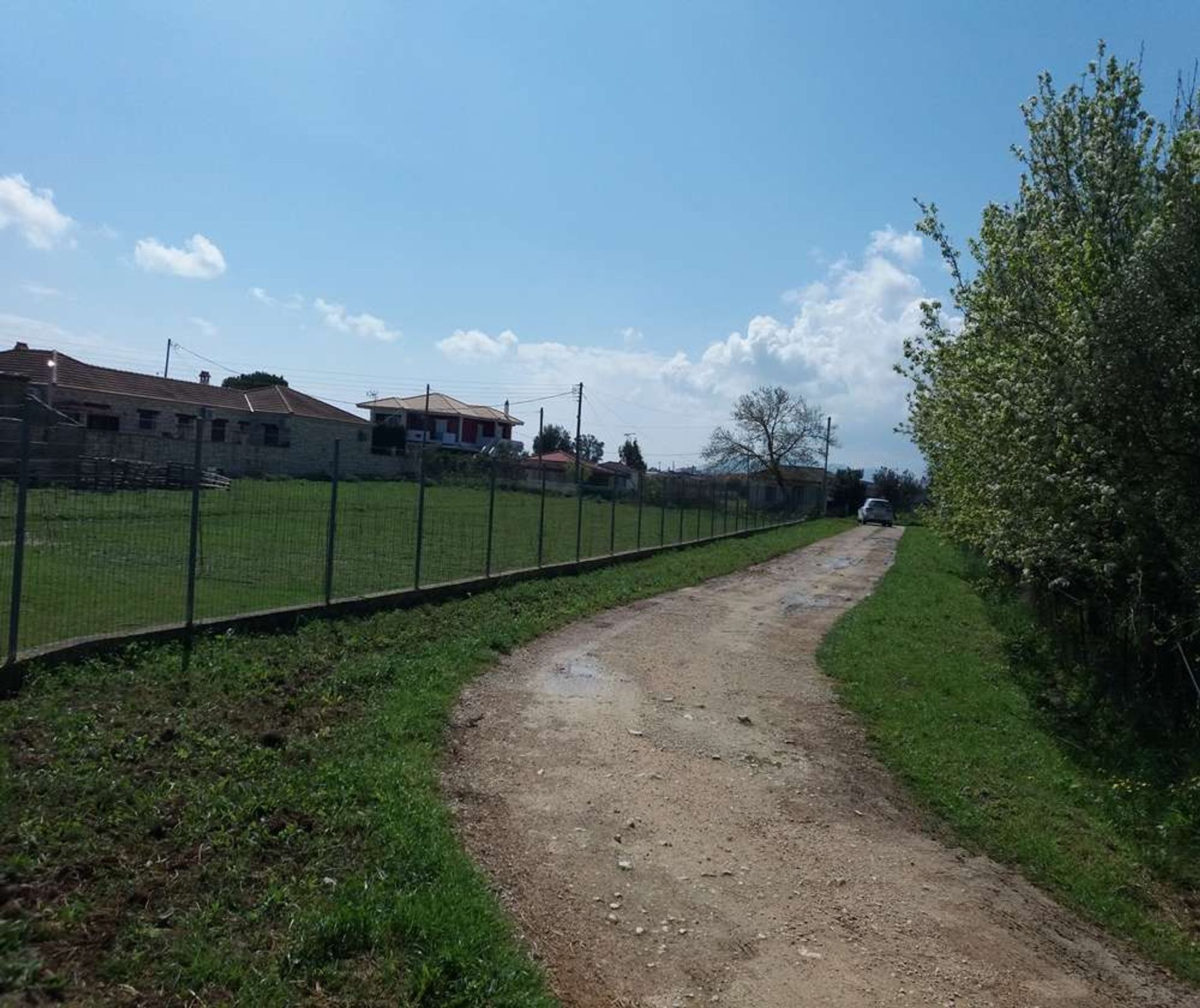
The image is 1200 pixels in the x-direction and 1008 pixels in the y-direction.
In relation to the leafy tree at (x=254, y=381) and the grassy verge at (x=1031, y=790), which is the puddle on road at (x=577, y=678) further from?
the leafy tree at (x=254, y=381)

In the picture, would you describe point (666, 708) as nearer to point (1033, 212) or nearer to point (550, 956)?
point (550, 956)

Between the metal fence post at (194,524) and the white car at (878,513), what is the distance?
50.7 meters

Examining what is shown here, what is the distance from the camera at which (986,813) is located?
6656mm

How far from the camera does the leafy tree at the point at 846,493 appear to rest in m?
Result: 71.8

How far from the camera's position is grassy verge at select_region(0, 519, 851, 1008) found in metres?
3.74

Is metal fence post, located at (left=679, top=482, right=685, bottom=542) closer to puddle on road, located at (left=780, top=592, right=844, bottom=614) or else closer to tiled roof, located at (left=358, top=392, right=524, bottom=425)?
puddle on road, located at (left=780, top=592, right=844, bottom=614)

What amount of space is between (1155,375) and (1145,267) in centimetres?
81

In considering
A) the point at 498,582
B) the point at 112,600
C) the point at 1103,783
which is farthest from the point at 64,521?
the point at 1103,783

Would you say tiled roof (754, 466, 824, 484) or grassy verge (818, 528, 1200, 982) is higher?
tiled roof (754, 466, 824, 484)

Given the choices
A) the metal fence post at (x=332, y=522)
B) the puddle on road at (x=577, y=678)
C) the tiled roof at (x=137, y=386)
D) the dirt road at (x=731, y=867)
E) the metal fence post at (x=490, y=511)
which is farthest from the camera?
the tiled roof at (x=137, y=386)

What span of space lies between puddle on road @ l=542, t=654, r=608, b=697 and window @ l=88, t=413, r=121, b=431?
424 cm

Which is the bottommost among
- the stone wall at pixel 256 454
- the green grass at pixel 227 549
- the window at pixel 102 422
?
the green grass at pixel 227 549

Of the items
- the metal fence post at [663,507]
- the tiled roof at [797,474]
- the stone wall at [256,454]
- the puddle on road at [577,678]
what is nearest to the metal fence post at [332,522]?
the stone wall at [256,454]

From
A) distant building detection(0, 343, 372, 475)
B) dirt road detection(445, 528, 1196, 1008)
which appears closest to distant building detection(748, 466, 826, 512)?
distant building detection(0, 343, 372, 475)
